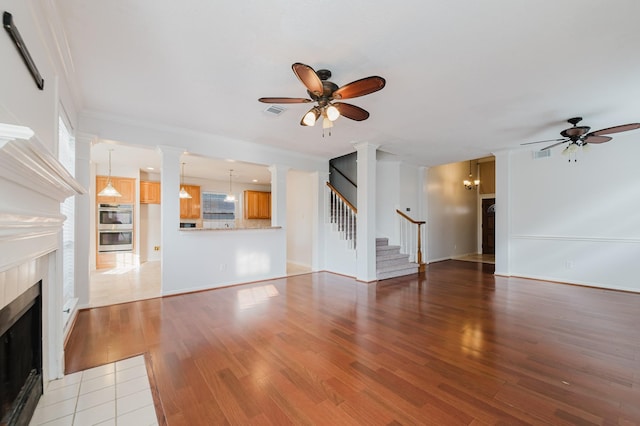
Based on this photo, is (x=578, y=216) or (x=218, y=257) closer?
(x=218, y=257)

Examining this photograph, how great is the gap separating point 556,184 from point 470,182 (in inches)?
139

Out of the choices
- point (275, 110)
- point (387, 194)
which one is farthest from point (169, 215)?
point (387, 194)

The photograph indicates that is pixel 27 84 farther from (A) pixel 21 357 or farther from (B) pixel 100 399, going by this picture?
(B) pixel 100 399

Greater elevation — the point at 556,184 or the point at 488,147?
the point at 488,147

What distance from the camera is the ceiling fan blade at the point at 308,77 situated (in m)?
2.03

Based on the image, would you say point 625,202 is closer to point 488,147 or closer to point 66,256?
point 488,147

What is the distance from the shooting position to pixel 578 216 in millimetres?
5098

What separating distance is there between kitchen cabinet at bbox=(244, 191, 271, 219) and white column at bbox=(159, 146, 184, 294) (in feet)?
15.0

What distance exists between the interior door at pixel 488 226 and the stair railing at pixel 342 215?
6.01m

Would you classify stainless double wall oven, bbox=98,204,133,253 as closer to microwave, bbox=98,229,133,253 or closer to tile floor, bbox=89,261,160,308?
microwave, bbox=98,229,133,253

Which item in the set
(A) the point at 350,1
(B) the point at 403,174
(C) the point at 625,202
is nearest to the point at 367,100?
(A) the point at 350,1

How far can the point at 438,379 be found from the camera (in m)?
2.06

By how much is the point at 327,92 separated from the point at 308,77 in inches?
18.8

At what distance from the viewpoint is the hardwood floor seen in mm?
1745
